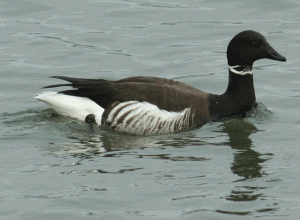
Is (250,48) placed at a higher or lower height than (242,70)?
higher

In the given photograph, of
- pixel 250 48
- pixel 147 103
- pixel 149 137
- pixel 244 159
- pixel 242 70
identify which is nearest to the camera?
pixel 244 159

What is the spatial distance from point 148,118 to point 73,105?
135 centimetres

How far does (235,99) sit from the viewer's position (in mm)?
12852

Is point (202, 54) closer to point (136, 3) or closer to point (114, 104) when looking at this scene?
point (136, 3)

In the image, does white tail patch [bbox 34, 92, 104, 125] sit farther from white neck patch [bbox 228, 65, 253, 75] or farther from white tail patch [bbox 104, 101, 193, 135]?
white neck patch [bbox 228, 65, 253, 75]

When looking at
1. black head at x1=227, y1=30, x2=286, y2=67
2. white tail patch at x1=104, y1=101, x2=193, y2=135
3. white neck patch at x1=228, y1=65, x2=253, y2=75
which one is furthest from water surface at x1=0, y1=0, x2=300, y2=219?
black head at x1=227, y1=30, x2=286, y2=67

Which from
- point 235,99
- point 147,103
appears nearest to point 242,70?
point 235,99

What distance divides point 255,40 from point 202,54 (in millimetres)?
4328

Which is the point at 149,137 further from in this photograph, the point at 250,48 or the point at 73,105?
the point at 250,48

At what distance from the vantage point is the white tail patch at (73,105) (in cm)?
1238

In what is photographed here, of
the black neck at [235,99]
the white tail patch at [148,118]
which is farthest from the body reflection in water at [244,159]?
the white tail patch at [148,118]

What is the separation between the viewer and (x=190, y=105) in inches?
482

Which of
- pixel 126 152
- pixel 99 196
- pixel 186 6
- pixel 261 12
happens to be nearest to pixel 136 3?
pixel 186 6

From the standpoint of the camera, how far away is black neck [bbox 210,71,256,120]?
41.4 ft
